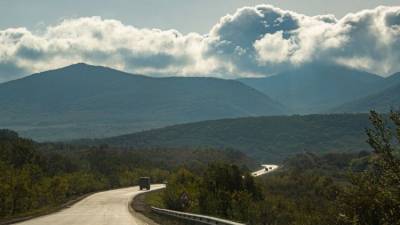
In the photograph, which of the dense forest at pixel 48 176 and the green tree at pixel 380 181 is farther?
the dense forest at pixel 48 176

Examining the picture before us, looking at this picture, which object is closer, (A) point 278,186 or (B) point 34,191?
(B) point 34,191

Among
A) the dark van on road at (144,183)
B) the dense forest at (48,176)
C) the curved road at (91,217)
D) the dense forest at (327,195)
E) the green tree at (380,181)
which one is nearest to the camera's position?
the green tree at (380,181)

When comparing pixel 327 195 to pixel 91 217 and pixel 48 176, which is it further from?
pixel 48 176

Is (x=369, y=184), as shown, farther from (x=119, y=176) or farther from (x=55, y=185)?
(x=119, y=176)

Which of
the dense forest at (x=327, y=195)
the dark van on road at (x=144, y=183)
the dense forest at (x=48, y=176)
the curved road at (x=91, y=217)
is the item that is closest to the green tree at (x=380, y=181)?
the dense forest at (x=327, y=195)

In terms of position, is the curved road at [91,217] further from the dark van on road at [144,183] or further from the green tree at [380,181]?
the dark van on road at [144,183]

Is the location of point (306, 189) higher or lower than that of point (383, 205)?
lower

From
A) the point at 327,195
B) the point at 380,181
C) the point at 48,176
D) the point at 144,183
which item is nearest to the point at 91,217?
the point at 327,195

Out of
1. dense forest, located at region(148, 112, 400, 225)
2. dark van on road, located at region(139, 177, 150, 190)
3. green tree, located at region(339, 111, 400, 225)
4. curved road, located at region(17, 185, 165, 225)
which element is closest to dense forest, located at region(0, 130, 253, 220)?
curved road, located at region(17, 185, 165, 225)

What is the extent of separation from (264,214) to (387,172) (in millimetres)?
27407

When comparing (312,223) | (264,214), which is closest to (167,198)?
(264,214)

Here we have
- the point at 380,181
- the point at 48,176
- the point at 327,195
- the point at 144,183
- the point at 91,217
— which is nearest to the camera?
the point at 380,181

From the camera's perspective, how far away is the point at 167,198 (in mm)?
45531

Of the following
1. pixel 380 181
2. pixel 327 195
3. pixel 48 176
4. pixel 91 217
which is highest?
pixel 380 181
